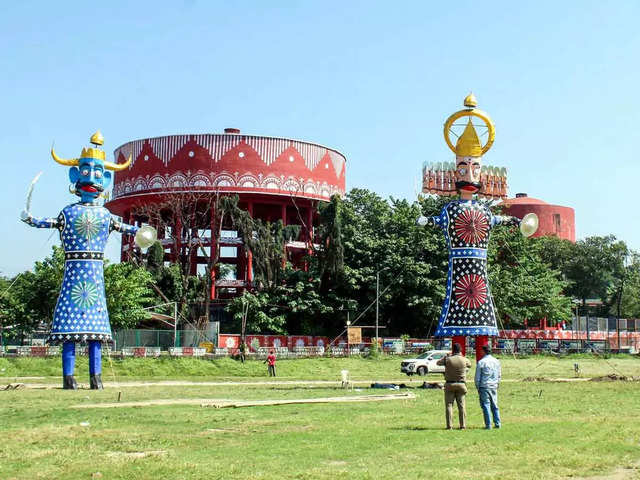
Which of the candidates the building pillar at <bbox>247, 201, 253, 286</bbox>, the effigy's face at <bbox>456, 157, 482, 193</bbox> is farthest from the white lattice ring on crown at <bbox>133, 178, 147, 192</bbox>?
the effigy's face at <bbox>456, 157, 482, 193</bbox>

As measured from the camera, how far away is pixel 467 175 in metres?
28.1

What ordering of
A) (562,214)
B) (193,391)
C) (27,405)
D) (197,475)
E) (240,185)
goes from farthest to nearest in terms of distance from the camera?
(562,214) < (240,185) < (193,391) < (27,405) < (197,475)

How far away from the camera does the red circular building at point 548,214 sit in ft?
290

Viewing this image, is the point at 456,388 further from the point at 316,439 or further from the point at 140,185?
the point at 140,185

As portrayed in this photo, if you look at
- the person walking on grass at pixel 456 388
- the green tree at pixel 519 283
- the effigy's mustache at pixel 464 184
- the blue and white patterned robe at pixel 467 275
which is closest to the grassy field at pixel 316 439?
the person walking on grass at pixel 456 388

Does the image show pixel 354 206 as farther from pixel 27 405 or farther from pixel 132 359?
pixel 27 405

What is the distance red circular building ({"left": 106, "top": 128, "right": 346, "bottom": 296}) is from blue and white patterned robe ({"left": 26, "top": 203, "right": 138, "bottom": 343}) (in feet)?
96.1

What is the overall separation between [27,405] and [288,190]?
40.8m

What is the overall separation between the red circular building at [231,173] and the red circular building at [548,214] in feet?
103

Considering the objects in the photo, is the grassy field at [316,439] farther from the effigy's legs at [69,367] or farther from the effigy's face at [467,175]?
the effigy's face at [467,175]

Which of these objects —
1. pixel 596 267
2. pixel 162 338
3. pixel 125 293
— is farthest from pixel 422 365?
pixel 596 267

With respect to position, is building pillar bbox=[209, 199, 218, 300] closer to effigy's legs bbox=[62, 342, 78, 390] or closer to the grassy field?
effigy's legs bbox=[62, 342, 78, 390]

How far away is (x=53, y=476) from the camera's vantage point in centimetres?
1044

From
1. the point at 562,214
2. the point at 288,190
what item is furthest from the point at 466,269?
the point at 562,214
